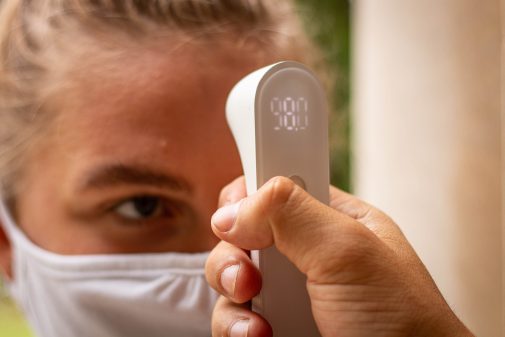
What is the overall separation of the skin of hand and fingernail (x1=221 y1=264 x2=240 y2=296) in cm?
4

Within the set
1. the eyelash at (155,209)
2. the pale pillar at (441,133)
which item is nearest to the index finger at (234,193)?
the eyelash at (155,209)

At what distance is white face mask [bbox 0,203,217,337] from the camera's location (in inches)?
24.5

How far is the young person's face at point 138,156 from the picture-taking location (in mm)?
617

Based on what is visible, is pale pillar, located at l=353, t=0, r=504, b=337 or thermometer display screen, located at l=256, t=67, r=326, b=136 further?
pale pillar, located at l=353, t=0, r=504, b=337

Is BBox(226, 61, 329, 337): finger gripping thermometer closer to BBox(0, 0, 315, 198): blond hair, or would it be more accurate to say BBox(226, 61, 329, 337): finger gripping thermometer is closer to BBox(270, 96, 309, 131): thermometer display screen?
BBox(270, 96, 309, 131): thermometer display screen

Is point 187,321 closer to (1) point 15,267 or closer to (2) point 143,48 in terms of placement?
(1) point 15,267

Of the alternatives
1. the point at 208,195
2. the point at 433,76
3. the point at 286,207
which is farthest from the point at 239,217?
the point at 433,76

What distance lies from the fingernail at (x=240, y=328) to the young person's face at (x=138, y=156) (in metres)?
0.22

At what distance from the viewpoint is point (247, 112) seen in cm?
42

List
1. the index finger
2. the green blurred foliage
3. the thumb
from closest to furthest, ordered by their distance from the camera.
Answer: the thumb → the index finger → the green blurred foliage

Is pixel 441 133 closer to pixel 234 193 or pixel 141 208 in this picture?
pixel 234 193

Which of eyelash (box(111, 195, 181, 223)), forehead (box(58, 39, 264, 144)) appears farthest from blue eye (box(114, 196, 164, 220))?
forehead (box(58, 39, 264, 144))

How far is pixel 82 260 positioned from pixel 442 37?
1.87 feet

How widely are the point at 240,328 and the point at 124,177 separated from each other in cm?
28
